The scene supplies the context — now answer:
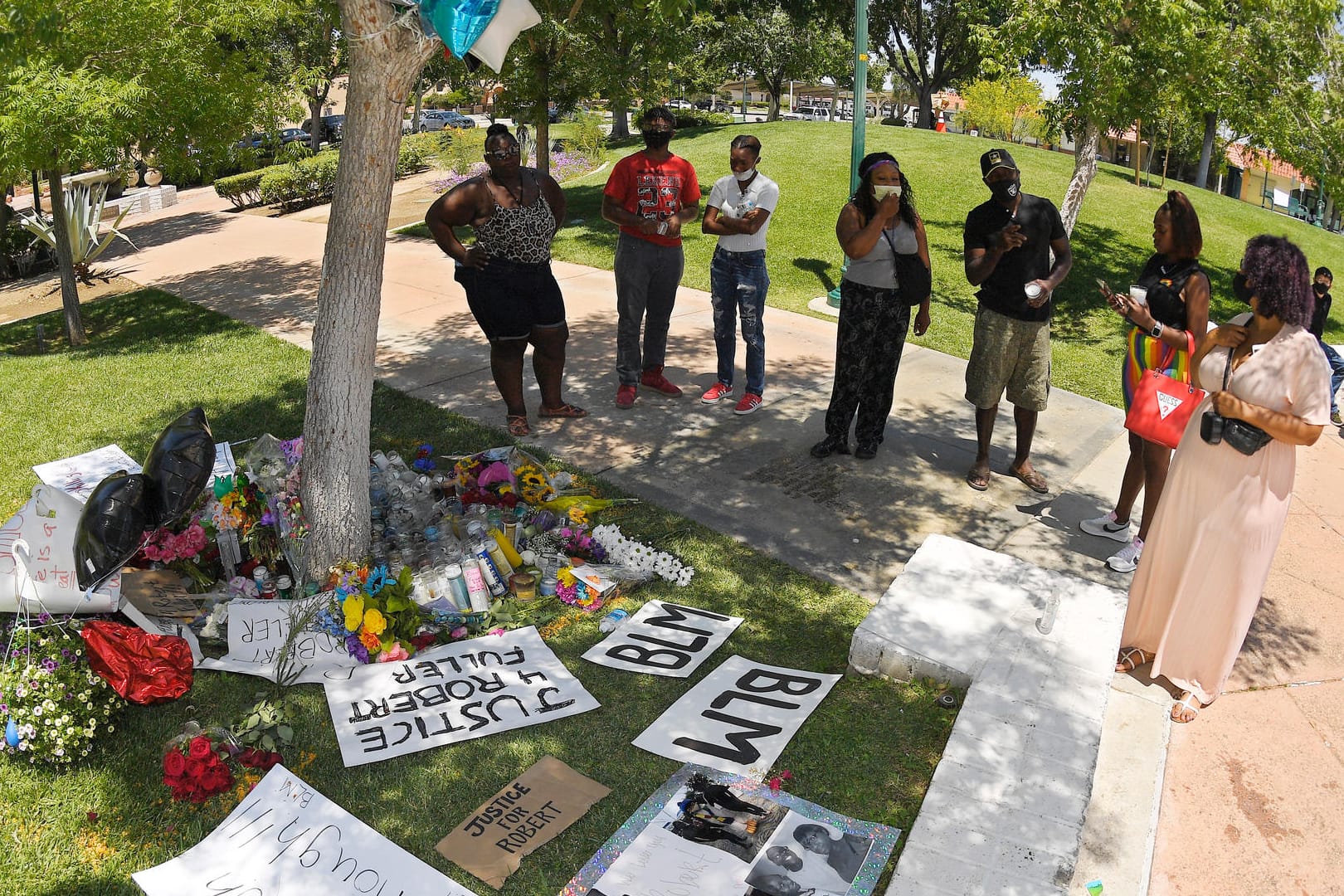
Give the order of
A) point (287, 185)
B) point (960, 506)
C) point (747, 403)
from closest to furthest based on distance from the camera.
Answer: point (960, 506) < point (747, 403) < point (287, 185)

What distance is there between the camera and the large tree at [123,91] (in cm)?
761

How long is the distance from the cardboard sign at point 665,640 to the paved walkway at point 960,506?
0.82m

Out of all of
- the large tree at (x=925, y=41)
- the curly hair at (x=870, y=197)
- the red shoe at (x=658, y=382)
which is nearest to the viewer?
the curly hair at (x=870, y=197)

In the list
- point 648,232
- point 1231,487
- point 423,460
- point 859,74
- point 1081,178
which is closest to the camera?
point 1231,487

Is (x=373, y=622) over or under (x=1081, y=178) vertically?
under

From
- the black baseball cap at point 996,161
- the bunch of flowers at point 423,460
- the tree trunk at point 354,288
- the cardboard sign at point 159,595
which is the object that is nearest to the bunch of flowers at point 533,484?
the bunch of flowers at point 423,460

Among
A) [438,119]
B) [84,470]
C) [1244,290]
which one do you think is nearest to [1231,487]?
[1244,290]

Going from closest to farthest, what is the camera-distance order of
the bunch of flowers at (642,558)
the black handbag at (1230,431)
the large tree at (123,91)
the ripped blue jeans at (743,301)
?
the black handbag at (1230,431)
the bunch of flowers at (642,558)
the ripped blue jeans at (743,301)
the large tree at (123,91)

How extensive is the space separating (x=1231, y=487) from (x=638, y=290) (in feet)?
13.4

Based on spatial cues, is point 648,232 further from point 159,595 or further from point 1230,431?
point 1230,431

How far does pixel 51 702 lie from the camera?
3.37m

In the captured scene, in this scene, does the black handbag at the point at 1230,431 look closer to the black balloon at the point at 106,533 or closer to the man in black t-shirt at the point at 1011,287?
the man in black t-shirt at the point at 1011,287

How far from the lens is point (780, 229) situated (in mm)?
12875

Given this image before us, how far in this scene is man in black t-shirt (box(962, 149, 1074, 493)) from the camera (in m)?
5.25
